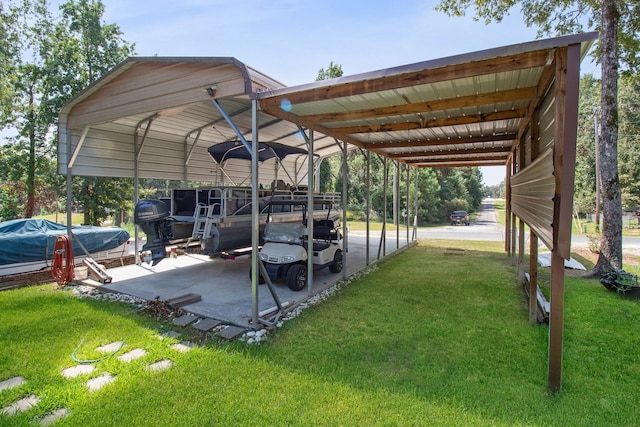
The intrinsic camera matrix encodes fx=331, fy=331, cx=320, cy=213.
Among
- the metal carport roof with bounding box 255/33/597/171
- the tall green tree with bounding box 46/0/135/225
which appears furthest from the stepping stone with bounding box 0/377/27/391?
the tall green tree with bounding box 46/0/135/225

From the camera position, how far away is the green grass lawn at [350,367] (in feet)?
8.05

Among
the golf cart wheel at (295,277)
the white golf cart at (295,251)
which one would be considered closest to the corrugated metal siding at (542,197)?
the white golf cart at (295,251)

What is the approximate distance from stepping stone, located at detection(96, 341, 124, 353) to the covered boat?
4000 mm

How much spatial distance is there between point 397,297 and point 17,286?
653 cm

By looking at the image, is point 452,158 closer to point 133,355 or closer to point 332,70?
point 133,355

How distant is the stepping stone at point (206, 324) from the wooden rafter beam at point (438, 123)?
3.72 meters

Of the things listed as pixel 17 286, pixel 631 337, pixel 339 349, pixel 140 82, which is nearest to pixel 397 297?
pixel 339 349

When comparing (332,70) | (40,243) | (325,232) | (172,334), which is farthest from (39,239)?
(332,70)

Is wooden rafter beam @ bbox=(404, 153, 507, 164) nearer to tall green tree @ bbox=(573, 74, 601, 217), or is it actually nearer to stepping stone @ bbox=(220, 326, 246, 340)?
stepping stone @ bbox=(220, 326, 246, 340)

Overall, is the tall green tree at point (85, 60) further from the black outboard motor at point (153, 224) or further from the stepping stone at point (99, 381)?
the stepping stone at point (99, 381)

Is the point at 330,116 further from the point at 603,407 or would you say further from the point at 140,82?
the point at 603,407

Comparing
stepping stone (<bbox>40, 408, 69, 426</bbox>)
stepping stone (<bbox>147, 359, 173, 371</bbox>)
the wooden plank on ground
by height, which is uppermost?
the wooden plank on ground

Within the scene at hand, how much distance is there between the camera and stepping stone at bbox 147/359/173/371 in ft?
10.2

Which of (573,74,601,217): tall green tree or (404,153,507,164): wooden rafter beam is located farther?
(573,74,601,217): tall green tree
